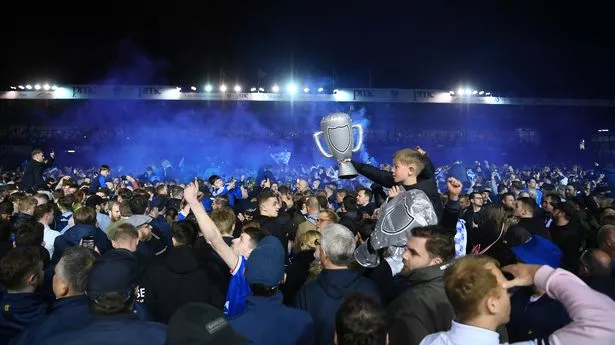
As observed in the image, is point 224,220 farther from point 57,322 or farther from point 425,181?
point 57,322

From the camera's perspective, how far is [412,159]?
4.53 m

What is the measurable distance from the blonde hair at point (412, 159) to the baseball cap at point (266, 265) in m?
1.66

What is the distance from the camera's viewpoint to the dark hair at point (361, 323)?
2227mm

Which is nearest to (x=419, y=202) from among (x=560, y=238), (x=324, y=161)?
(x=560, y=238)

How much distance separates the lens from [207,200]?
30.0ft

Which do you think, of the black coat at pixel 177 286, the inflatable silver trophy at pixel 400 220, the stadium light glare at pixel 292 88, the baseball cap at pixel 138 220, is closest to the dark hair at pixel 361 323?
the inflatable silver trophy at pixel 400 220

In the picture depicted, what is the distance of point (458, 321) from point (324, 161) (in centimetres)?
3079

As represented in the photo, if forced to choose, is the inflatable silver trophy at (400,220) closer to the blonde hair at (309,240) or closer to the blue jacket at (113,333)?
the blonde hair at (309,240)

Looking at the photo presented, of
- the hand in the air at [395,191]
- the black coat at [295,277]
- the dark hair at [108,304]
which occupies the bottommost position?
the black coat at [295,277]

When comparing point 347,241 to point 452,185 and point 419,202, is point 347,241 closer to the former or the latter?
point 419,202

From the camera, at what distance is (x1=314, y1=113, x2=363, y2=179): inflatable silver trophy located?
506 cm

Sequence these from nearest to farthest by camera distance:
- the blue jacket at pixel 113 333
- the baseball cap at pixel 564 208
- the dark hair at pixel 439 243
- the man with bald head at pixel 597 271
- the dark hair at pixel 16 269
→ 1. the blue jacket at pixel 113 333
2. the dark hair at pixel 439 243
3. the dark hair at pixel 16 269
4. the man with bald head at pixel 597 271
5. the baseball cap at pixel 564 208

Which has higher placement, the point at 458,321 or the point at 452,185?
the point at 452,185

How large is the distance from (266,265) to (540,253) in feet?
6.70
